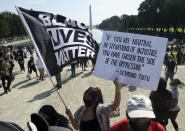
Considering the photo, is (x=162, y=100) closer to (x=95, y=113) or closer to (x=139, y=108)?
(x=95, y=113)

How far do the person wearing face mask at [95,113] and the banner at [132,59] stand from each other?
29cm

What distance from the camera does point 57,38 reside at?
379 cm

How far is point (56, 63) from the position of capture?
3.60m

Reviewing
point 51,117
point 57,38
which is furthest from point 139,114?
point 57,38

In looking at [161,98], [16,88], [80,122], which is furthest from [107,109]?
[16,88]

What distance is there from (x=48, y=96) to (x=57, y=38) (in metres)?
5.87

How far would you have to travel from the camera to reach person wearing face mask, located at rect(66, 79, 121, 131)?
114 inches

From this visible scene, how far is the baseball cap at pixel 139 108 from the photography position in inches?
83.9

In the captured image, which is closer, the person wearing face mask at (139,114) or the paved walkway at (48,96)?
the person wearing face mask at (139,114)

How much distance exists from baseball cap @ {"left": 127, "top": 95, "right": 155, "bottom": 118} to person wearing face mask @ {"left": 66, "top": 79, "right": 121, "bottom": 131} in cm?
64

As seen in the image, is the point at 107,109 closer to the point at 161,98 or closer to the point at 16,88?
the point at 161,98

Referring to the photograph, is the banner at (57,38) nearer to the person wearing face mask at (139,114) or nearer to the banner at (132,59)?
the banner at (132,59)

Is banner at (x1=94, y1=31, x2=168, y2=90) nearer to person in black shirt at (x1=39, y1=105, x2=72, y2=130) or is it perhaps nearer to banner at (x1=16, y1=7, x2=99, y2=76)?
banner at (x1=16, y1=7, x2=99, y2=76)

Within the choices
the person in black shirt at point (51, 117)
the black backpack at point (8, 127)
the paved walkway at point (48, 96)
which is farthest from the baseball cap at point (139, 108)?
the paved walkway at point (48, 96)
